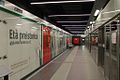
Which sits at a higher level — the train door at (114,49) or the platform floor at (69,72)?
the train door at (114,49)

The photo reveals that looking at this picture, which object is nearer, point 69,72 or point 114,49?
point 114,49

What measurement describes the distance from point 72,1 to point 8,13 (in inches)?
173

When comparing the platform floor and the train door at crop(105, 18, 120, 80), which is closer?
the train door at crop(105, 18, 120, 80)

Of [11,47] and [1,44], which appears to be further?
[11,47]

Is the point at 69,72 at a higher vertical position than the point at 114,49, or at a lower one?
lower

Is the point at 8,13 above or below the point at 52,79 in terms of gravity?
above

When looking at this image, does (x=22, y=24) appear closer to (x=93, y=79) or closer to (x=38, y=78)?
(x=38, y=78)

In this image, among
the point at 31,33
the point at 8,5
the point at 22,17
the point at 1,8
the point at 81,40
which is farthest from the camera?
the point at 81,40

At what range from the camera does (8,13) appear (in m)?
4.63

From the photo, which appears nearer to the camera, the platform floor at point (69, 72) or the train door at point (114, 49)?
the train door at point (114, 49)

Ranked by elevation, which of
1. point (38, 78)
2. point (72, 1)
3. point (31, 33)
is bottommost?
point (38, 78)

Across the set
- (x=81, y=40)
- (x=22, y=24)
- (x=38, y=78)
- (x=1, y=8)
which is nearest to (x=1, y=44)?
(x=1, y=8)

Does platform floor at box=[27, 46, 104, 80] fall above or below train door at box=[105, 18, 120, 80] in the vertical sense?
below

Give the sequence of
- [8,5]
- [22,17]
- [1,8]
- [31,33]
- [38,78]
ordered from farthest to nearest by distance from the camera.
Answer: [31,33], [38,78], [22,17], [8,5], [1,8]
